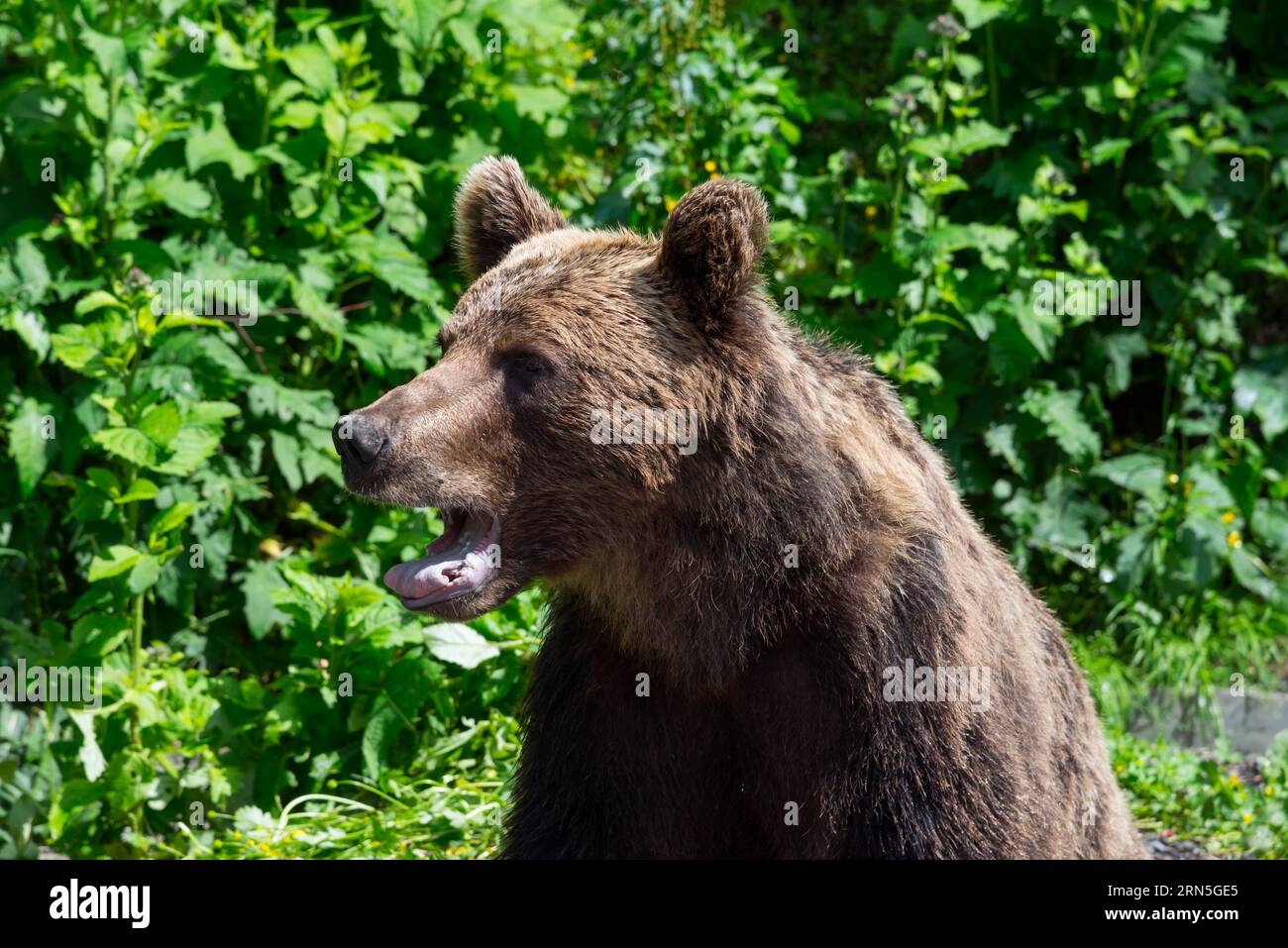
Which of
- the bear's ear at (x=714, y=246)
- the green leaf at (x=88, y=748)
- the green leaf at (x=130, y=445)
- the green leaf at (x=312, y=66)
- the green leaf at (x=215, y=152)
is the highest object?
the green leaf at (x=312, y=66)

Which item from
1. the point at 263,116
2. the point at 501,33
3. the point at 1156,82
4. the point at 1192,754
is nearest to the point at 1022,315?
the point at 1156,82

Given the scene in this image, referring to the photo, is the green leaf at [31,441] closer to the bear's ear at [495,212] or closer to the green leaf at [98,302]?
the green leaf at [98,302]

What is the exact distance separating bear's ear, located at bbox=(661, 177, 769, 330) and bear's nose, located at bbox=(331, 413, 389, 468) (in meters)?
0.83

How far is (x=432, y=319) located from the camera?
688 centimetres

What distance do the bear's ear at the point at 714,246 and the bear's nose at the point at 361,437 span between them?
2.73 ft

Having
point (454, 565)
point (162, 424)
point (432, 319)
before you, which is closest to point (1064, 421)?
point (432, 319)

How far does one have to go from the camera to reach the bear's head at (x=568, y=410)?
3.89 meters

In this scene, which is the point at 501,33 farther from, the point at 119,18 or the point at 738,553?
the point at 738,553

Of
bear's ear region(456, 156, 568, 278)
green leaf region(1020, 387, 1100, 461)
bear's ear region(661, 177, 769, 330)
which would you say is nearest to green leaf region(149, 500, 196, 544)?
bear's ear region(456, 156, 568, 278)

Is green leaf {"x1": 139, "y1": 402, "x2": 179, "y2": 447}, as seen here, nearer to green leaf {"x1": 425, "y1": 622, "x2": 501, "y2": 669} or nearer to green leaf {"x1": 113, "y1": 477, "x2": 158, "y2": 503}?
green leaf {"x1": 113, "y1": 477, "x2": 158, "y2": 503}

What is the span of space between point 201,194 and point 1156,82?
4239 millimetres

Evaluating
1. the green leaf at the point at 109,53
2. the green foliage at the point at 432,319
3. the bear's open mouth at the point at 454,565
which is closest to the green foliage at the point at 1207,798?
the green foliage at the point at 432,319

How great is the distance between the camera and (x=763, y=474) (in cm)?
394

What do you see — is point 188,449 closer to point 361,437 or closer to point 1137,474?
point 361,437
